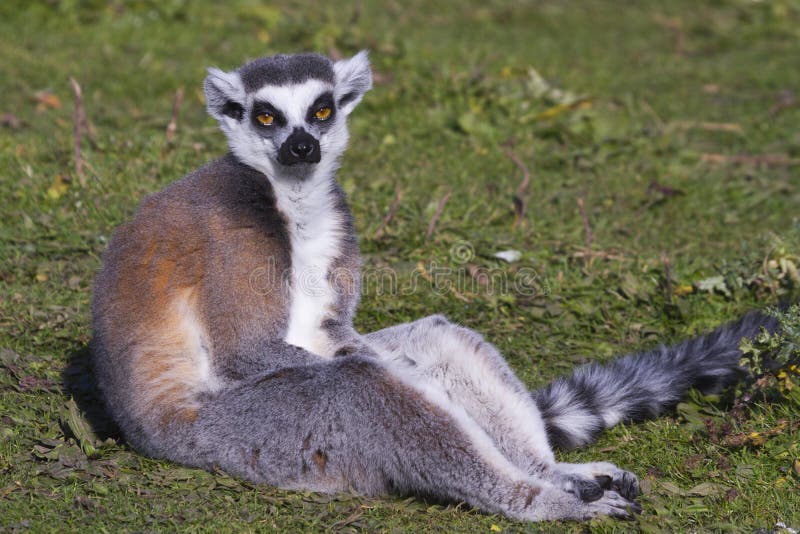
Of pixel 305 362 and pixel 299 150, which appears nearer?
pixel 305 362

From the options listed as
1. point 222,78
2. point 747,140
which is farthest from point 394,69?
point 222,78

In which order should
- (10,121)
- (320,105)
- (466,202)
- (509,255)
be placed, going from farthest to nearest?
(10,121), (466,202), (509,255), (320,105)

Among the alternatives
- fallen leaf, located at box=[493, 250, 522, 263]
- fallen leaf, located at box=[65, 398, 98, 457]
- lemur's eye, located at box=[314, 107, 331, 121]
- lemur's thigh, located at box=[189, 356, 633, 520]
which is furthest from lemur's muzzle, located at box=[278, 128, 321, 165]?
fallen leaf, located at box=[493, 250, 522, 263]

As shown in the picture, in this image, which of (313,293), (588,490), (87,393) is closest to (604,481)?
(588,490)

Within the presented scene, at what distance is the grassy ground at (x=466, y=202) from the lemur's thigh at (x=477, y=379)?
42 cm

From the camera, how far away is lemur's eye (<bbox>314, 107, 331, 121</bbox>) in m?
4.27

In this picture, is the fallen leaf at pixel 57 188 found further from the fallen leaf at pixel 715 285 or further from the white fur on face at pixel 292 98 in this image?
the fallen leaf at pixel 715 285

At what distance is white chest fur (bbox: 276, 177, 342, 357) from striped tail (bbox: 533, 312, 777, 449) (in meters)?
1.03

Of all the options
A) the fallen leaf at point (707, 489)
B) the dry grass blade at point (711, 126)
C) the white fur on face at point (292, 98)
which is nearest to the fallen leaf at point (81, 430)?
the white fur on face at point (292, 98)

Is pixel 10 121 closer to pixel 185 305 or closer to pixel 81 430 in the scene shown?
pixel 81 430

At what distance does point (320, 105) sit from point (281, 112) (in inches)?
7.5

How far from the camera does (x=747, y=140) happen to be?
867 centimetres

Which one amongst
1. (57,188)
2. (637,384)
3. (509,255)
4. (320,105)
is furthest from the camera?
(57,188)

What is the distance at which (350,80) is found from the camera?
14.9 feet
